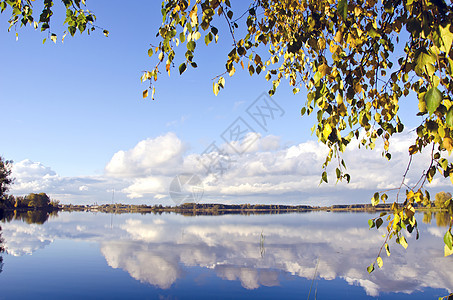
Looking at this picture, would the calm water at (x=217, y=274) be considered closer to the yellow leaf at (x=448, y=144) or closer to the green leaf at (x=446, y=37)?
the yellow leaf at (x=448, y=144)

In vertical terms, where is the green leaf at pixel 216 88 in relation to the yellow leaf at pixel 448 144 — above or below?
above

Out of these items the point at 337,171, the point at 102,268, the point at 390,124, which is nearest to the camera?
the point at 337,171

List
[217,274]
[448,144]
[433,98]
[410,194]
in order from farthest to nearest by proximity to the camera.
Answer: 1. [217,274]
2. [410,194]
3. [448,144]
4. [433,98]

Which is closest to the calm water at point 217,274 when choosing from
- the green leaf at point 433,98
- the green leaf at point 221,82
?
the green leaf at point 221,82

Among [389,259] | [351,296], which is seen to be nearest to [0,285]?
[351,296]

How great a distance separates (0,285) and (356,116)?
19.7 meters

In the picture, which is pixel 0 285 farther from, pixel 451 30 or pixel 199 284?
pixel 451 30

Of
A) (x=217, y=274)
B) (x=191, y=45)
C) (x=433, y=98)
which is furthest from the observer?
(x=217, y=274)

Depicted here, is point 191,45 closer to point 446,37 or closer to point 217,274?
point 446,37

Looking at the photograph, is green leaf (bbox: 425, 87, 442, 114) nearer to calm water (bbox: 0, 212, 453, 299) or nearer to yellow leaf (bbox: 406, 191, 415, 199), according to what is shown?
yellow leaf (bbox: 406, 191, 415, 199)

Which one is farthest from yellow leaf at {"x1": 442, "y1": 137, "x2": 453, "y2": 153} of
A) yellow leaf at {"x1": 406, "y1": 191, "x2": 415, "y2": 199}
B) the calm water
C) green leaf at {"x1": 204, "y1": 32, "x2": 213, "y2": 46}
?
the calm water

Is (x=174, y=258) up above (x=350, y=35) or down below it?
below

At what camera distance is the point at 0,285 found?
15.4 metres

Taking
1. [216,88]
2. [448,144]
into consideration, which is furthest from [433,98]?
[216,88]
